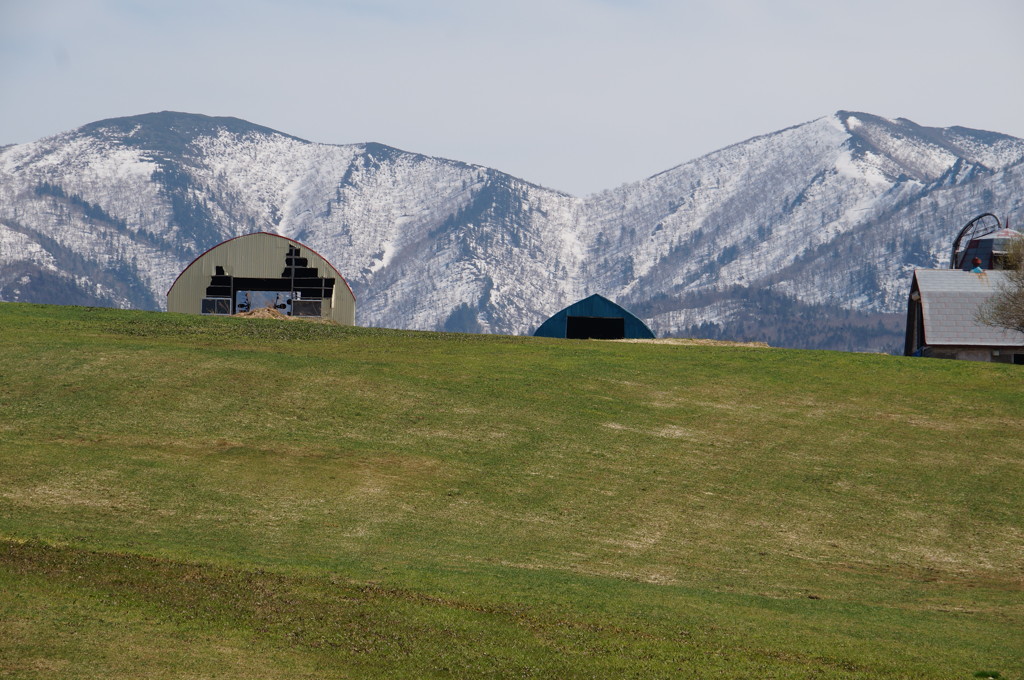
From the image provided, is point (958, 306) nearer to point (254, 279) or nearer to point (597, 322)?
point (597, 322)

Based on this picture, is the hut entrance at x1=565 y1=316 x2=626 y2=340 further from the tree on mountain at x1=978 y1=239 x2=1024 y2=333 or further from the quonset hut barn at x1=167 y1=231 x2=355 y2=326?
the tree on mountain at x1=978 y1=239 x2=1024 y2=333

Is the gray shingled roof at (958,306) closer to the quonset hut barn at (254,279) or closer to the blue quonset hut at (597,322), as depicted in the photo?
the blue quonset hut at (597,322)

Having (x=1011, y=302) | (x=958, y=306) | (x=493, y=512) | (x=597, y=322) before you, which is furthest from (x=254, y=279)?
(x=493, y=512)

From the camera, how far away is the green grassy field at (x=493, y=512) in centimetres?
2141

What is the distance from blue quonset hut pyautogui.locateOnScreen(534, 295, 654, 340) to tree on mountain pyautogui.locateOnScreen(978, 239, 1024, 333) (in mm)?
25546

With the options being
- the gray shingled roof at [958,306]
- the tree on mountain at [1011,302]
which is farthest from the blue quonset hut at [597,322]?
the tree on mountain at [1011,302]

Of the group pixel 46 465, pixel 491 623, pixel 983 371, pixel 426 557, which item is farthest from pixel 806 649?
pixel 983 371

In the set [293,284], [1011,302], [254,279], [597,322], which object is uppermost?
[254,279]

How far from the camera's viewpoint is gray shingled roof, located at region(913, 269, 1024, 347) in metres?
81.9

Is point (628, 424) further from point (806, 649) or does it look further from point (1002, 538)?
point (806, 649)

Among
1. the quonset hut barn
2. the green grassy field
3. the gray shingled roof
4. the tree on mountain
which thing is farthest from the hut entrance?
the green grassy field

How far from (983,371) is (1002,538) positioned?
2743cm

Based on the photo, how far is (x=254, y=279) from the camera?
316 feet

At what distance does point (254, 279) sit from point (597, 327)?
92.0 feet
